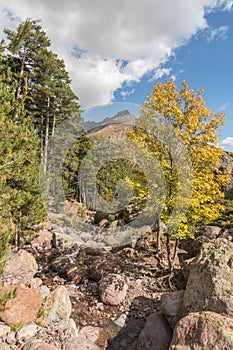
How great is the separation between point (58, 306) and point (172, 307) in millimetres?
3611

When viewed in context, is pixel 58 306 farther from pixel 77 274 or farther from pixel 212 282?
pixel 212 282

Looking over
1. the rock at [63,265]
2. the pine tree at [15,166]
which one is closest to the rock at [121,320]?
the rock at [63,265]

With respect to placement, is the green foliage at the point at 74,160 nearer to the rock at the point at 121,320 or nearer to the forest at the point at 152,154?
the forest at the point at 152,154

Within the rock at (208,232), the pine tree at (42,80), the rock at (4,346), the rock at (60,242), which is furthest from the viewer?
the pine tree at (42,80)

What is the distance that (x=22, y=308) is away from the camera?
6.59 meters

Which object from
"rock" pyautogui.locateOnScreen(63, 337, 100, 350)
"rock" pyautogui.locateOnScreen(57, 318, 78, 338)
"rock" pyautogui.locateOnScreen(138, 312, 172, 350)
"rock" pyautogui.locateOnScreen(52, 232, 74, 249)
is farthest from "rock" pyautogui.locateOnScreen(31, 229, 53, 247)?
"rock" pyautogui.locateOnScreen(138, 312, 172, 350)

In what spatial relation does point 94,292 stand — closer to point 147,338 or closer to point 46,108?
point 147,338

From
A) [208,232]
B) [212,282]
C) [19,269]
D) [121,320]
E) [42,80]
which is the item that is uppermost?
[42,80]

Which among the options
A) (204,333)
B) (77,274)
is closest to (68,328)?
(77,274)

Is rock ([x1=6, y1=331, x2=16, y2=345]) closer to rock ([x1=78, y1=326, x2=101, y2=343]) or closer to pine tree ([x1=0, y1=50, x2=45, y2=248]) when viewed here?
rock ([x1=78, y1=326, x2=101, y2=343])

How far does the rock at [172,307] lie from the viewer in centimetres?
607

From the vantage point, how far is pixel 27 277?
9.17 m

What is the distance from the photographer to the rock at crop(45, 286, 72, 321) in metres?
6.83

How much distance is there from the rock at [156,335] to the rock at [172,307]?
0.19 metres
